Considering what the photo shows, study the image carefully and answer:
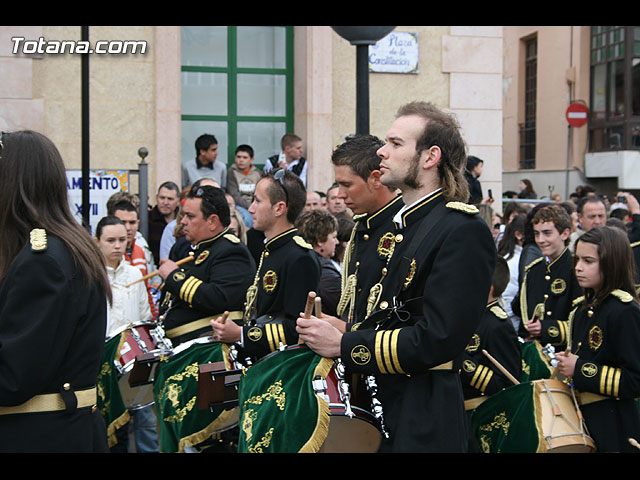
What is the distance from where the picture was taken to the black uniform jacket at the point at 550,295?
5.87 meters

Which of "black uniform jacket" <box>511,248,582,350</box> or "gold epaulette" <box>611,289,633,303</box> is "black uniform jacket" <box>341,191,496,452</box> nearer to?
"gold epaulette" <box>611,289,633,303</box>

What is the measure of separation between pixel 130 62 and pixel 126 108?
581mm

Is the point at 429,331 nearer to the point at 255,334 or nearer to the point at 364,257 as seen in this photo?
the point at 364,257

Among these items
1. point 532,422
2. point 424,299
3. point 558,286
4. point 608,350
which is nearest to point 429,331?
point 424,299

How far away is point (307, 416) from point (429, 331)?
1.85 ft

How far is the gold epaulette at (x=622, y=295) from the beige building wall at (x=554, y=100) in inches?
930

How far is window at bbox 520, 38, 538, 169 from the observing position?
32.0 meters

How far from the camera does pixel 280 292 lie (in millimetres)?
4738

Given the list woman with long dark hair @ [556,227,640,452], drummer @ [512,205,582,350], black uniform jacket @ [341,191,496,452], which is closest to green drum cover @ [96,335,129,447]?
black uniform jacket @ [341,191,496,452]

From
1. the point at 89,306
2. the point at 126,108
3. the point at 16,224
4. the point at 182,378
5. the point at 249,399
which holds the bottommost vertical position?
the point at 182,378

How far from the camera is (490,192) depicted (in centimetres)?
1198

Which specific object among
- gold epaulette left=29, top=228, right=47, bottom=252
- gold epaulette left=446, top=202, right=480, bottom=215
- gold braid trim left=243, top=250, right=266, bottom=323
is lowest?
gold braid trim left=243, top=250, right=266, bottom=323
